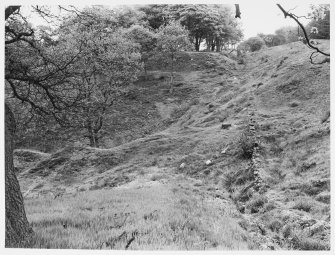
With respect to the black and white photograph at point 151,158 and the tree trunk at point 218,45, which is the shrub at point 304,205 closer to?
the black and white photograph at point 151,158

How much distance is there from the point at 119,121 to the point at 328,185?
56.8 feet

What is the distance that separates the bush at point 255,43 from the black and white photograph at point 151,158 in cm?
1749

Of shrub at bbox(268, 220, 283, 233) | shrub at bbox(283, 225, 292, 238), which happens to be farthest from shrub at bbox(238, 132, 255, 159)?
shrub at bbox(283, 225, 292, 238)

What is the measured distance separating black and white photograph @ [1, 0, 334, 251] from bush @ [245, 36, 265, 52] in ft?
57.4

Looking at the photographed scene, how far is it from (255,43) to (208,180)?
30.5 meters

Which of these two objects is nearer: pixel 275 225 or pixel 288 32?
pixel 275 225

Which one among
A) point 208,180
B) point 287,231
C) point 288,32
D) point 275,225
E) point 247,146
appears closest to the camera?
point 287,231

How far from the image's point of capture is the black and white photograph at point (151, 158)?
543 centimetres

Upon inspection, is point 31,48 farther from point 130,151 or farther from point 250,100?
point 250,100

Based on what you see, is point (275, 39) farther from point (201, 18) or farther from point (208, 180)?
point (208, 180)

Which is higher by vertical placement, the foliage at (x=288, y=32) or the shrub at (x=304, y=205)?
the foliage at (x=288, y=32)

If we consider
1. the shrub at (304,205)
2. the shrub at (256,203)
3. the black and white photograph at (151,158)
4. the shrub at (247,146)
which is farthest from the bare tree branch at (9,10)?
the shrub at (247,146)

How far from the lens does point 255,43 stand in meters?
37.2

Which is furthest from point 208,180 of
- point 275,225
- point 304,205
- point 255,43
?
point 255,43
